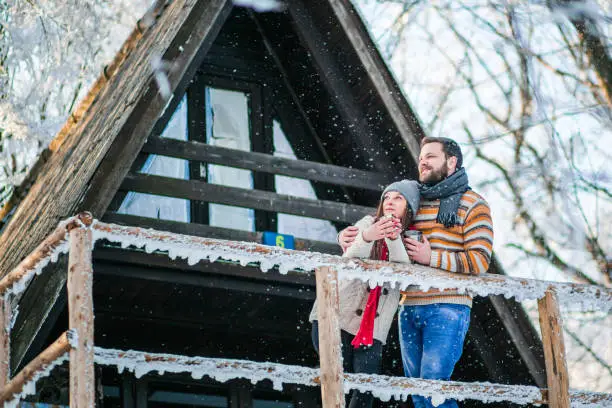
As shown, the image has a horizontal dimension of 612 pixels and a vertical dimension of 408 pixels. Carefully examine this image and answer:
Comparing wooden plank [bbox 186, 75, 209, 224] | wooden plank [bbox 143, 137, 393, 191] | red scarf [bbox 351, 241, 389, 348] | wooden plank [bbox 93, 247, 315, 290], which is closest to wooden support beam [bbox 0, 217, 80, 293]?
red scarf [bbox 351, 241, 389, 348]

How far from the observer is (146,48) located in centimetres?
812

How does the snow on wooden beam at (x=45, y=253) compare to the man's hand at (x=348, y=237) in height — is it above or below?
below

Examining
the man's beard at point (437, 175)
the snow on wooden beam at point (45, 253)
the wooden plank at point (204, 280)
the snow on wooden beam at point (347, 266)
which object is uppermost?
the wooden plank at point (204, 280)

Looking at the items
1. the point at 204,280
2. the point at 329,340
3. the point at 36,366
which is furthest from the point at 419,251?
the point at 204,280

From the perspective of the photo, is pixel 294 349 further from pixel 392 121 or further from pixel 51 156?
pixel 51 156

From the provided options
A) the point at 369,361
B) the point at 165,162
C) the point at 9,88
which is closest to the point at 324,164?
the point at 165,162

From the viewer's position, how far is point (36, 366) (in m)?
4.40

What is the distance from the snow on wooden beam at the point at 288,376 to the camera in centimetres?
448

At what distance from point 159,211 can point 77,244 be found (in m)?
3.50

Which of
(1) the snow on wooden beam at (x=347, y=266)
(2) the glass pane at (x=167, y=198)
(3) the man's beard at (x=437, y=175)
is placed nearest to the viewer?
(1) the snow on wooden beam at (x=347, y=266)

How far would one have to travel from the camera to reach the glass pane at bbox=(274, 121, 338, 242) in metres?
8.31

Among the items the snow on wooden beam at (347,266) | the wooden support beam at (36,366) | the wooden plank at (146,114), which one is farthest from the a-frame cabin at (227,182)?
the snow on wooden beam at (347,266)

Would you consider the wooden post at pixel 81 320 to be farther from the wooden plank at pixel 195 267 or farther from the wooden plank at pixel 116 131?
the wooden plank at pixel 195 267

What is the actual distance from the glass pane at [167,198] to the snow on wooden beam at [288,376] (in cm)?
287
